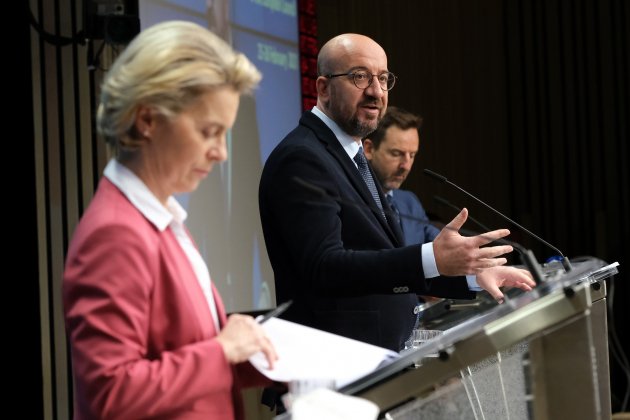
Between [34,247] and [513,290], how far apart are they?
2.19 m

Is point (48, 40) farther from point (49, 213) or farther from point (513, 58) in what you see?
point (513, 58)

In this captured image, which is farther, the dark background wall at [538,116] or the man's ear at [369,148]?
the dark background wall at [538,116]

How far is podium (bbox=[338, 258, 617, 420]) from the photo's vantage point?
1.41 m

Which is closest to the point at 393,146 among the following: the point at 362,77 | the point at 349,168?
the point at 362,77

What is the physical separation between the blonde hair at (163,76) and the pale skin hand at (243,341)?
30cm

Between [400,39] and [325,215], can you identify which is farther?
[400,39]

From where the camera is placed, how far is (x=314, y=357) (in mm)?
1475

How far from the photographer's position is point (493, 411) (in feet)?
5.53

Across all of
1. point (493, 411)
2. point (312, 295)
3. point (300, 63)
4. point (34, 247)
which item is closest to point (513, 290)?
point (312, 295)

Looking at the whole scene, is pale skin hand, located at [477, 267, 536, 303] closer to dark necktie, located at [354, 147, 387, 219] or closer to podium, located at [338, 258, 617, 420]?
dark necktie, located at [354, 147, 387, 219]

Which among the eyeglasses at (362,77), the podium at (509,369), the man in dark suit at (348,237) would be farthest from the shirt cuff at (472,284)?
the podium at (509,369)

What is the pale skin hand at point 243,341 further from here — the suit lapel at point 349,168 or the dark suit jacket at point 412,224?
the dark suit jacket at point 412,224

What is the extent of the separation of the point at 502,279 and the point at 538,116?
5394 millimetres

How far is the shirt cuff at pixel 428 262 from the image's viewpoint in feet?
7.39
